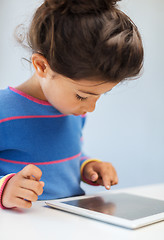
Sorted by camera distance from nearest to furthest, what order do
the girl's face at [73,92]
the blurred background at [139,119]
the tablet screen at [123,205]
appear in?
1. the tablet screen at [123,205]
2. the girl's face at [73,92]
3. the blurred background at [139,119]

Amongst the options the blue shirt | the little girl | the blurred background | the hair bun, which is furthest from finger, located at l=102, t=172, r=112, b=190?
the blurred background

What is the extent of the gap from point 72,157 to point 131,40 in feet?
1.39

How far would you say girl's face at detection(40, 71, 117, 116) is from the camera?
69 centimetres

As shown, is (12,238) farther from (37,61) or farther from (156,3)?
(156,3)

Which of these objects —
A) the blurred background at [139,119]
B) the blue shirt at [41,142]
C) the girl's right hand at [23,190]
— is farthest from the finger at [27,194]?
the blurred background at [139,119]

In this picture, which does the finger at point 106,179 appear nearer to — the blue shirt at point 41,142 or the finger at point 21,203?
the blue shirt at point 41,142

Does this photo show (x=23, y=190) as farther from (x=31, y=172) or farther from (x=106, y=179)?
(x=106, y=179)

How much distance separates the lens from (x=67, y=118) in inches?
37.3

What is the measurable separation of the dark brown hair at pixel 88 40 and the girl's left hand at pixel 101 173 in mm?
309

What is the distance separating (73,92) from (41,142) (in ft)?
0.69

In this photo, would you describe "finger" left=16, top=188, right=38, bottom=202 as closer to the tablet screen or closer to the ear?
the tablet screen

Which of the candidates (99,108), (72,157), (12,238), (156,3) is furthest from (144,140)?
(12,238)

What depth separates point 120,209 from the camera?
610 mm

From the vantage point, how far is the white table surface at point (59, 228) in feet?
1.50
